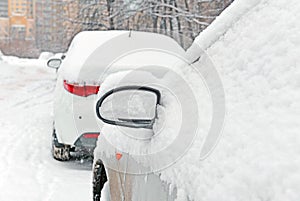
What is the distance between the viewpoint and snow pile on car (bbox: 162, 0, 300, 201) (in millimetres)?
1342

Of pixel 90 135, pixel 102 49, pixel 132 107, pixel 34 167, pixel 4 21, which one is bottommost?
pixel 4 21

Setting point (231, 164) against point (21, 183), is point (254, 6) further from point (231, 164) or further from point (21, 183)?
point (21, 183)

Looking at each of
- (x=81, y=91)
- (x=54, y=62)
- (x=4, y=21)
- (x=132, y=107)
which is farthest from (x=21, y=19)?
(x=132, y=107)

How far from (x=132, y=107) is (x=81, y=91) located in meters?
2.38

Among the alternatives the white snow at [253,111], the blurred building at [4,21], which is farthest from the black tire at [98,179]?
the blurred building at [4,21]

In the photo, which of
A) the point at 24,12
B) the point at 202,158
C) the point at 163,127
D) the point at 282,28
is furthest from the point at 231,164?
the point at 24,12

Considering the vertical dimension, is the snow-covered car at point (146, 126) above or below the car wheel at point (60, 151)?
above

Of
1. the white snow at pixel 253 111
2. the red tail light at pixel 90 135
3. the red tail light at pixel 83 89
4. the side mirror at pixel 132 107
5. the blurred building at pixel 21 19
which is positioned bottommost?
the blurred building at pixel 21 19

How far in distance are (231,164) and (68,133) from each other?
3781 millimetres

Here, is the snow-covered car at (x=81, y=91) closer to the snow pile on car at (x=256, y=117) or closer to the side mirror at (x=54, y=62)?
the side mirror at (x=54, y=62)

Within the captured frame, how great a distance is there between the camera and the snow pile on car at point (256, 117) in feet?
4.40

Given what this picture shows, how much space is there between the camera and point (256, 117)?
158 cm

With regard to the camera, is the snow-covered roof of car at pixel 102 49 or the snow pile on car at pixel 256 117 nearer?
the snow pile on car at pixel 256 117

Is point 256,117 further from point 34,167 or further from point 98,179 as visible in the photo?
point 34,167
